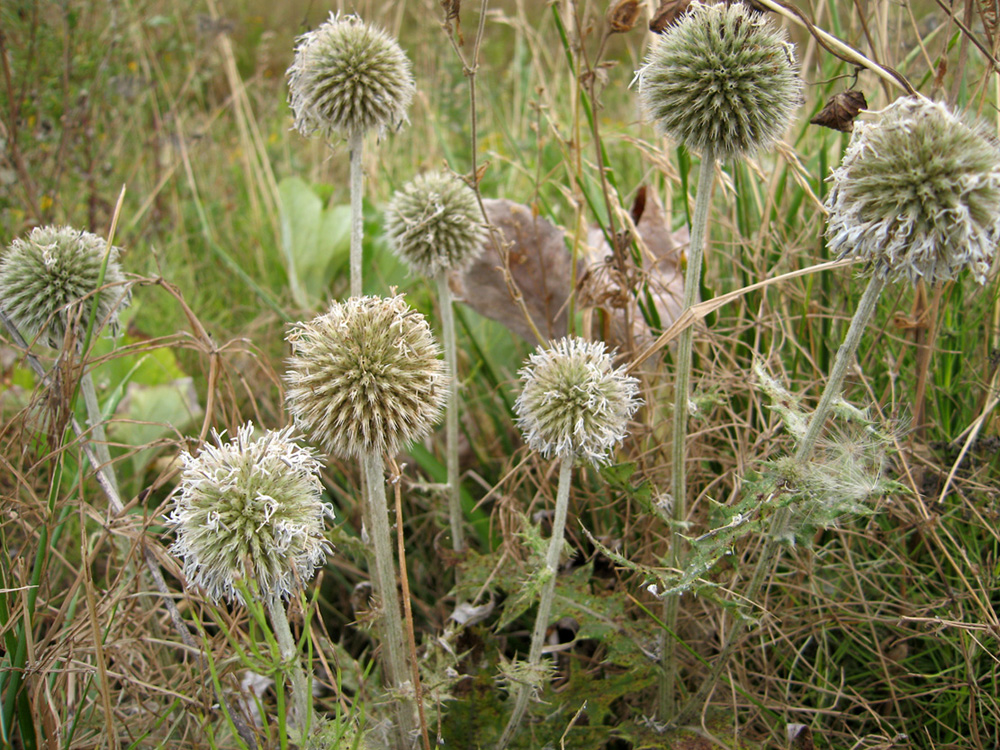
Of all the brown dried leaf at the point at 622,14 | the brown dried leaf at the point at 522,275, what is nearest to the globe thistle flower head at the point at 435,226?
the brown dried leaf at the point at 522,275

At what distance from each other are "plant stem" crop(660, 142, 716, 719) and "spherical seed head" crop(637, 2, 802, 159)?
0.08m

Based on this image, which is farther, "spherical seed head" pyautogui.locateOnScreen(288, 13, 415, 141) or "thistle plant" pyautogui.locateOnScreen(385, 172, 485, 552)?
"thistle plant" pyautogui.locateOnScreen(385, 172, 485, 552)

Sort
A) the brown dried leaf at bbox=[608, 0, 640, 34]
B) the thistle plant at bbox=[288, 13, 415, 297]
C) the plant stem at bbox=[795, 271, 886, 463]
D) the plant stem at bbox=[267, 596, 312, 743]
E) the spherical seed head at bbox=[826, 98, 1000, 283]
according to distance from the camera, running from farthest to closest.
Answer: the thistle plant at bbox=[288, 13, 415, 297] → the brown dried leaf at bbox=[608, 0, 640, 34] → the plant stem at bbox=[267, 596, 312, 743] → the plant stem at bbox=[795, 271, 886, 463] → the spherical seed head at bbox=[826, 98, 1000, 283]

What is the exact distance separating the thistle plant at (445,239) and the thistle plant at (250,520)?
86 cm

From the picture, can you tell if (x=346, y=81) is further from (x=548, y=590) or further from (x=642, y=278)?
(x=548, y=590)

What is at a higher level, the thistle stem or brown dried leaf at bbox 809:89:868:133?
brown dried leaf at bbox 809:89:868:133

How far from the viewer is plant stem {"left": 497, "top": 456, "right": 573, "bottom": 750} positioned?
1.76m

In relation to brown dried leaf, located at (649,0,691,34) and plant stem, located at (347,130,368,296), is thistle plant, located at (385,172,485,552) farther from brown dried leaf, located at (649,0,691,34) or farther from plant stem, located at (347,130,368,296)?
brown dried leaf, located at (649,0,691,34)

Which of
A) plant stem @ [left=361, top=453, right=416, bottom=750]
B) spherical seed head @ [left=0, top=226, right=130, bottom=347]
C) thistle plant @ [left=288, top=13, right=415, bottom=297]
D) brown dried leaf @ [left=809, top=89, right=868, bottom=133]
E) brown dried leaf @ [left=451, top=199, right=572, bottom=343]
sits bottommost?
plant stem @ [left=361, top=453, right=416, bottom=750]

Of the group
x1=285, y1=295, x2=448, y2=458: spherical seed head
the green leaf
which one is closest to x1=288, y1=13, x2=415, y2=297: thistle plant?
x1=285, y1=295, x2=448, y2=458: spherical seed head

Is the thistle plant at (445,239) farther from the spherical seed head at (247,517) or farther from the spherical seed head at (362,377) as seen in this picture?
the spherical seed head at (247,517)

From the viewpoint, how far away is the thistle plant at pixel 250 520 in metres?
1.50

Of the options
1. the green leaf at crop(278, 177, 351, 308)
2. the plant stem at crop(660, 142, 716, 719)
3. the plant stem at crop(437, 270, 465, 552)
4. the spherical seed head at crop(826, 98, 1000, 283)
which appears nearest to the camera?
the spherical seed head at crop(826, 98, 1000, 283)

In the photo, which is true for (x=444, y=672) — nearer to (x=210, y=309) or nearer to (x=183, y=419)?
(x=183, y=419)
